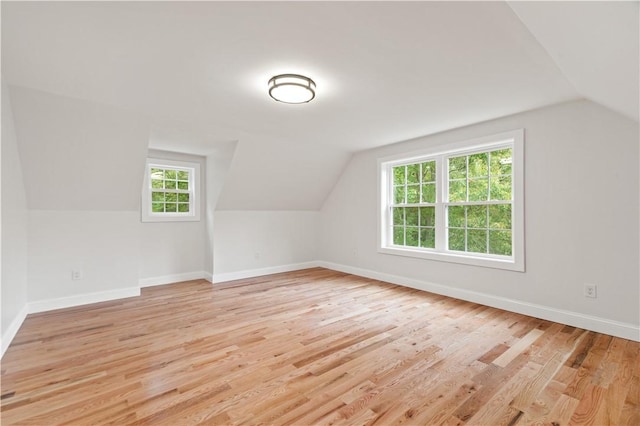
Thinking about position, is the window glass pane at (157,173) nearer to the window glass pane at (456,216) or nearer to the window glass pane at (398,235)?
the window glass pane at (398,235)

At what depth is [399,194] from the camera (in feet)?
16.1

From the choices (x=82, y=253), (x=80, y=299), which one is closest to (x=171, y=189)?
(x=82, y=253)

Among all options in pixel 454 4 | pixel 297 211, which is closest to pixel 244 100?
pixel 454 4

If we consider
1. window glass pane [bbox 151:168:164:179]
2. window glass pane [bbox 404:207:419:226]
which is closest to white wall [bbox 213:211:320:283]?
window glass pane [bbox 151:168:164:179]

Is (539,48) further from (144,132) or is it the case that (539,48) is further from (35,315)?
(35,315)

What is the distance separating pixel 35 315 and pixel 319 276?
12.3 feet

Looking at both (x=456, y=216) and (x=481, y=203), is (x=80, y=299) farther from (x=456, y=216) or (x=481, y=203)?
(x=481, y=203)

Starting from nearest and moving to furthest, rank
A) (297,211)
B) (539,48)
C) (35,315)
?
(539,48) → (35,315) → (297,211)

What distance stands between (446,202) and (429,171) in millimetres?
541

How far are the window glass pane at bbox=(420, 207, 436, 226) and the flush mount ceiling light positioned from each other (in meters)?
2.65

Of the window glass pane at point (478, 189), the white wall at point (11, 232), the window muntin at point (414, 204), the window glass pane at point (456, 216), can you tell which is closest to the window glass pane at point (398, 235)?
the window muntin at point (414, 204)

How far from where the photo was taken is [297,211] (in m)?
6.01

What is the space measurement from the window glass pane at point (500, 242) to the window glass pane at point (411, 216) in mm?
1096

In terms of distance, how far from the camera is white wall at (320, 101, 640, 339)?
8.96 feet
